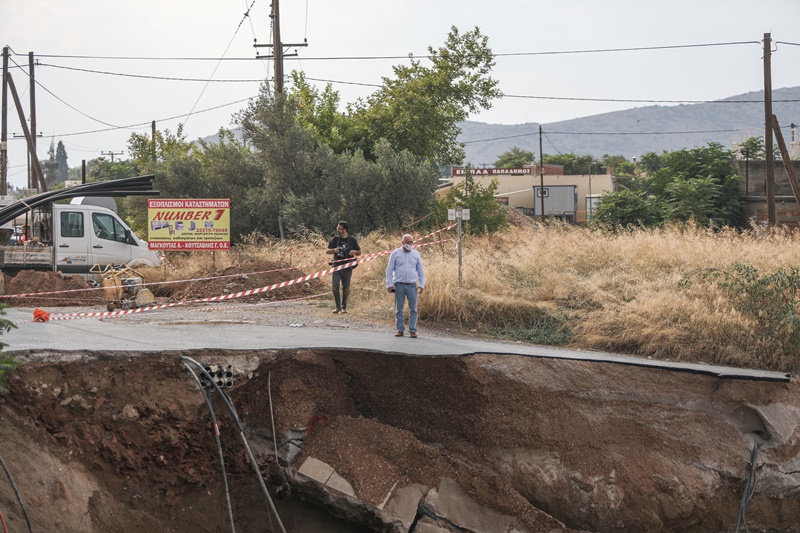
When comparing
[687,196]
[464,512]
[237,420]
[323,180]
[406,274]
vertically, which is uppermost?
[323,180]

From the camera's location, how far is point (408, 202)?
81.6 feet

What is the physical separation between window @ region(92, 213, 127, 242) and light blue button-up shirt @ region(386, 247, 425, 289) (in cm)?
1077

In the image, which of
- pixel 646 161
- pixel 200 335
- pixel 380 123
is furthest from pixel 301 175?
pixel 646 161

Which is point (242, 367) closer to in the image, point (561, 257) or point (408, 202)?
point (561, 257)

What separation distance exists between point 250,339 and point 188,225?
8.23 m

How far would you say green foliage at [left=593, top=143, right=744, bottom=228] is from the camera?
3116 cm

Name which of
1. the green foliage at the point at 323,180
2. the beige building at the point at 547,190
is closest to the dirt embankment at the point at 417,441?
the green foliage at the point at 323,180

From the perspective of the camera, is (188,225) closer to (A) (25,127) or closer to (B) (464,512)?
(B) (464,512)

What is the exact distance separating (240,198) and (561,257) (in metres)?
13.1

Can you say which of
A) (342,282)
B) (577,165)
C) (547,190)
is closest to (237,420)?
(342,282)

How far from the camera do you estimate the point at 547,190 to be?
2224 inches

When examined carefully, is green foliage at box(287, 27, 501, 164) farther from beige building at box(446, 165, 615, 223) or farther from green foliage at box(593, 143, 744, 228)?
beige building at box(446, 165, 615, 223)

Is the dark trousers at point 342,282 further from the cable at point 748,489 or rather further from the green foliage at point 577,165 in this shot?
the green foliage at point 577,165

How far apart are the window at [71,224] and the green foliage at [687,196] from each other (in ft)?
54.7
